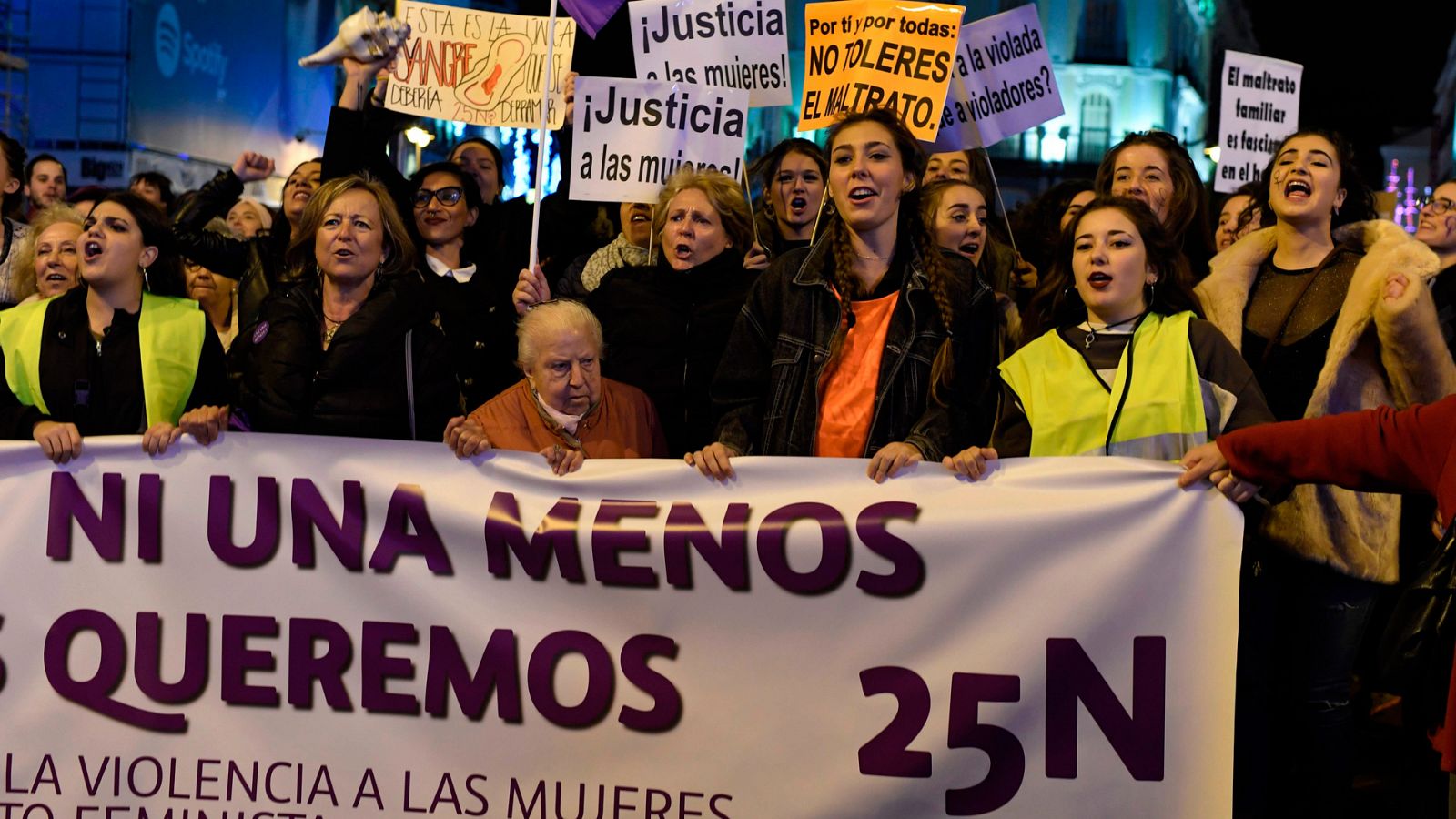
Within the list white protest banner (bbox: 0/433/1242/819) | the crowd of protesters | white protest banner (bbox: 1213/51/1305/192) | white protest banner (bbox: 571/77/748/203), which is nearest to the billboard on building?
white protest banner (bbox: 1213/51/1305/192)

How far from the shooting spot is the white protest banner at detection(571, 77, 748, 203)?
6148 mm

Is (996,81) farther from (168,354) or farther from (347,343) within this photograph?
(168,354)

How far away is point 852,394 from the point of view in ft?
14.9

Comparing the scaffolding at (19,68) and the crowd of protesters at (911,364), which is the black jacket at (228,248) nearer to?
the crowd of protesters at (911,364)

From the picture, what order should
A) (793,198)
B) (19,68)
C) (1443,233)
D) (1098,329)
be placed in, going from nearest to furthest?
(1098,329), (793,198), (1443,233), (19,68)

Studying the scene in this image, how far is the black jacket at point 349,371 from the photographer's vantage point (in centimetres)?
463

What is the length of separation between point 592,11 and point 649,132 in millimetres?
937

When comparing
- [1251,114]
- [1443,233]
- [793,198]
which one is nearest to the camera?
[793,198]

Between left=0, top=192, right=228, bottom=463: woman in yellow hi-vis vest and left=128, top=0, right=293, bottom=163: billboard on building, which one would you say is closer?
left=0, top=192, right=228, bottom=463: woman in yellow hi-vis vest

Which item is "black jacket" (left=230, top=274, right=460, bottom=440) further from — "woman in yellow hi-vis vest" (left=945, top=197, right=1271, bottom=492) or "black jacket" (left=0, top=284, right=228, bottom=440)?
"woman in yellow hi-vis vest" (left=945, top=197, right=1271, bottom=492)

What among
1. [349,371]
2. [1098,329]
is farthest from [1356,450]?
[349,371]

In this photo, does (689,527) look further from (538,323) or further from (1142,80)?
(1142,80)

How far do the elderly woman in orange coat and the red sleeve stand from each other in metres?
1.75

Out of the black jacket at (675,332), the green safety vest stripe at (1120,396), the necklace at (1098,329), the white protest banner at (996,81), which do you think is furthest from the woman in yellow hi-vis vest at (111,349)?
the white protest banner at (996,81)
